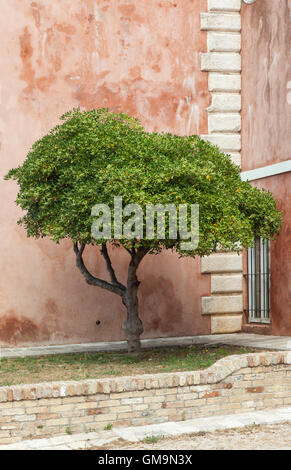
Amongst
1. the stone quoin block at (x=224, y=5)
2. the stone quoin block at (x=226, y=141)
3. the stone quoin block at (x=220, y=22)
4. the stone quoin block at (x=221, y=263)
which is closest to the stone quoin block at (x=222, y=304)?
the stone quoin block at (x=221, y=263)

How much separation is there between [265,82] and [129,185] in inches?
213

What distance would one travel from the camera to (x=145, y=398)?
7.66 meters

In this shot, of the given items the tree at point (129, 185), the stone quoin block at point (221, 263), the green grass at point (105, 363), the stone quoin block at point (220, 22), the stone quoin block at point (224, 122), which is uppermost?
the stone quoin block at point (220, 22)

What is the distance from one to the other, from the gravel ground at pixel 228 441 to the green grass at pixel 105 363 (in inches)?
93.6

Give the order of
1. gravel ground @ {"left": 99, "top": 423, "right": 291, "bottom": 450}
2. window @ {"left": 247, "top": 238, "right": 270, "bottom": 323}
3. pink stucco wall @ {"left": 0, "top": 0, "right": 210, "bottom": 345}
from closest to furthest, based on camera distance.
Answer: gravel ground @ {"left": 99, "top": 423, "right": 291, "bottom": 450} → pink stucco wall @ {"left": 0, "top": 0, "right": 210, "bottom": 345} → window @ {"left": 247, "top": 238, "right": 270, "bottom": 323}

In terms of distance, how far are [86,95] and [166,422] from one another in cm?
803

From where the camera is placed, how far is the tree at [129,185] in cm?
955

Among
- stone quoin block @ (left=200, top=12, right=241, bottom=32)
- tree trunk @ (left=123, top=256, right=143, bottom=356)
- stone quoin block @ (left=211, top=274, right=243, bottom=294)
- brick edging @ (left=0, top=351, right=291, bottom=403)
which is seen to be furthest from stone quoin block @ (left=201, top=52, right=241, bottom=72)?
brick edging @ (left=0, top=351, right=291, bottom=403)

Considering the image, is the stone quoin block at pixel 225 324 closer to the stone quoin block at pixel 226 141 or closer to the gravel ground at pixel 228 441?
the stone quoin block at pixel 226 141

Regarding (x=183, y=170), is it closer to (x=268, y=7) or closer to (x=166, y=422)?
(x=166, y=422)

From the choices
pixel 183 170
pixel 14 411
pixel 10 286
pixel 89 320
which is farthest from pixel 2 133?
pixel 14 411

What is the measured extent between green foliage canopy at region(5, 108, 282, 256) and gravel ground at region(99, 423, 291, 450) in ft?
10.2

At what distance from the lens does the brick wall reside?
703 cm

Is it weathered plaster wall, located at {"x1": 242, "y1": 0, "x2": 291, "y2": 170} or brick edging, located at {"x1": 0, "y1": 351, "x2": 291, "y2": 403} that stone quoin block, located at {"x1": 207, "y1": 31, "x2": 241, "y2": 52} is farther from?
brick edging, located at {"x1": 0, "y1": 351, "x2": 291, "y2": 403}
